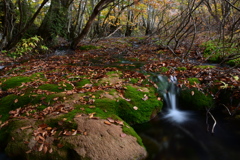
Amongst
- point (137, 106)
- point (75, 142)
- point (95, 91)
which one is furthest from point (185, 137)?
point (75, 142)

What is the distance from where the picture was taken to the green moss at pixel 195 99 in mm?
5094

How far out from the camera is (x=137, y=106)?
14.5 ft

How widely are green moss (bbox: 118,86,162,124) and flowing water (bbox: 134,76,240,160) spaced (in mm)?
215

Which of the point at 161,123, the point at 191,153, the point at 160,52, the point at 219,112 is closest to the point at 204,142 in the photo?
the point at 191,153

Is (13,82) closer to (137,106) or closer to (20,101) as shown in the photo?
(20,101)

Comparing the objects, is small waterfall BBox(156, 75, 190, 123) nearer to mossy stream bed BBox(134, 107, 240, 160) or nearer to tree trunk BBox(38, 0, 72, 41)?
mossy stream bed BBox(134, 107, 240, 160)

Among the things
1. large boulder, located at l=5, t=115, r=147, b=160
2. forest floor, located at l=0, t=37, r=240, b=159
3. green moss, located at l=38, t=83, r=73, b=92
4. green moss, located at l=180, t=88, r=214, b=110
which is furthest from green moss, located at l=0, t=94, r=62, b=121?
green moss, located at l=180, t=88, r=214, b=110

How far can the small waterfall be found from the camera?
500cm

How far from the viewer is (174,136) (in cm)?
417

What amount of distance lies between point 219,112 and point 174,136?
6.16 feet

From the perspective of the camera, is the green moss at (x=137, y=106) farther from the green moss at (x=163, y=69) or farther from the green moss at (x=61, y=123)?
the green moss at (x=163, y=69)

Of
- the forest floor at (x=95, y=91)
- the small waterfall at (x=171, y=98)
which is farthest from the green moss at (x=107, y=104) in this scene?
the small waterfall at (x=171, y=98)

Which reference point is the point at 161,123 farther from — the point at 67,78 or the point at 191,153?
the point at 67,78

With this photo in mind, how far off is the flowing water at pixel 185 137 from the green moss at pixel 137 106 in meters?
0.22
